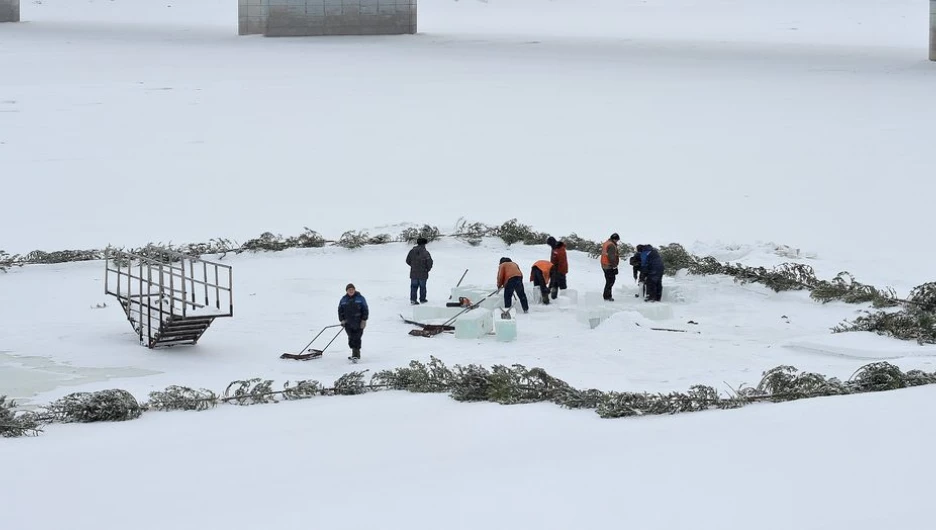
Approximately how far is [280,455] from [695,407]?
3.38 metres

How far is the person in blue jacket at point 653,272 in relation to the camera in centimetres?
1722

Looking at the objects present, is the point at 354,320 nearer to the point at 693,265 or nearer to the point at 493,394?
→ the point at 493,394

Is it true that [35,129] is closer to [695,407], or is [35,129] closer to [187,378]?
[187,378]

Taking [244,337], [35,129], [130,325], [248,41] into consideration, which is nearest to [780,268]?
[244,337]

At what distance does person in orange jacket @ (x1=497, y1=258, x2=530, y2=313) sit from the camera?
54.4 ft

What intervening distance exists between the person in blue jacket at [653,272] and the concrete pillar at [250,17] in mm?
35801

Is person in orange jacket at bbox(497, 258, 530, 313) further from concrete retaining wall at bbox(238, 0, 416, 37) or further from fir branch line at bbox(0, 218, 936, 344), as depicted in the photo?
concrete retaining wall at bbox(238, 0, 416, 37)

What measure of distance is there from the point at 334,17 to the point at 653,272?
3410 centimetres

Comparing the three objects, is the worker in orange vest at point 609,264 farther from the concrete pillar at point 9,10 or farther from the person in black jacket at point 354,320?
the concrete pillar at point 9,10

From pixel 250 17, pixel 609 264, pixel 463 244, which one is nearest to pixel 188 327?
pixel 609 264

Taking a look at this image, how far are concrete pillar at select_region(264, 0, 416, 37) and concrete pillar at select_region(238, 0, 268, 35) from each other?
1.55m

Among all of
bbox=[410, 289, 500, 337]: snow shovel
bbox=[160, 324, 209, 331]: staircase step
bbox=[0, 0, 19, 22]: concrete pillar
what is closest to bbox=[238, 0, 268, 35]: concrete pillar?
bbox=[0, 0, 19, 22]: concrete pillar

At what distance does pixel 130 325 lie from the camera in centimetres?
1563

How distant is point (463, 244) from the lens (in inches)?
819
